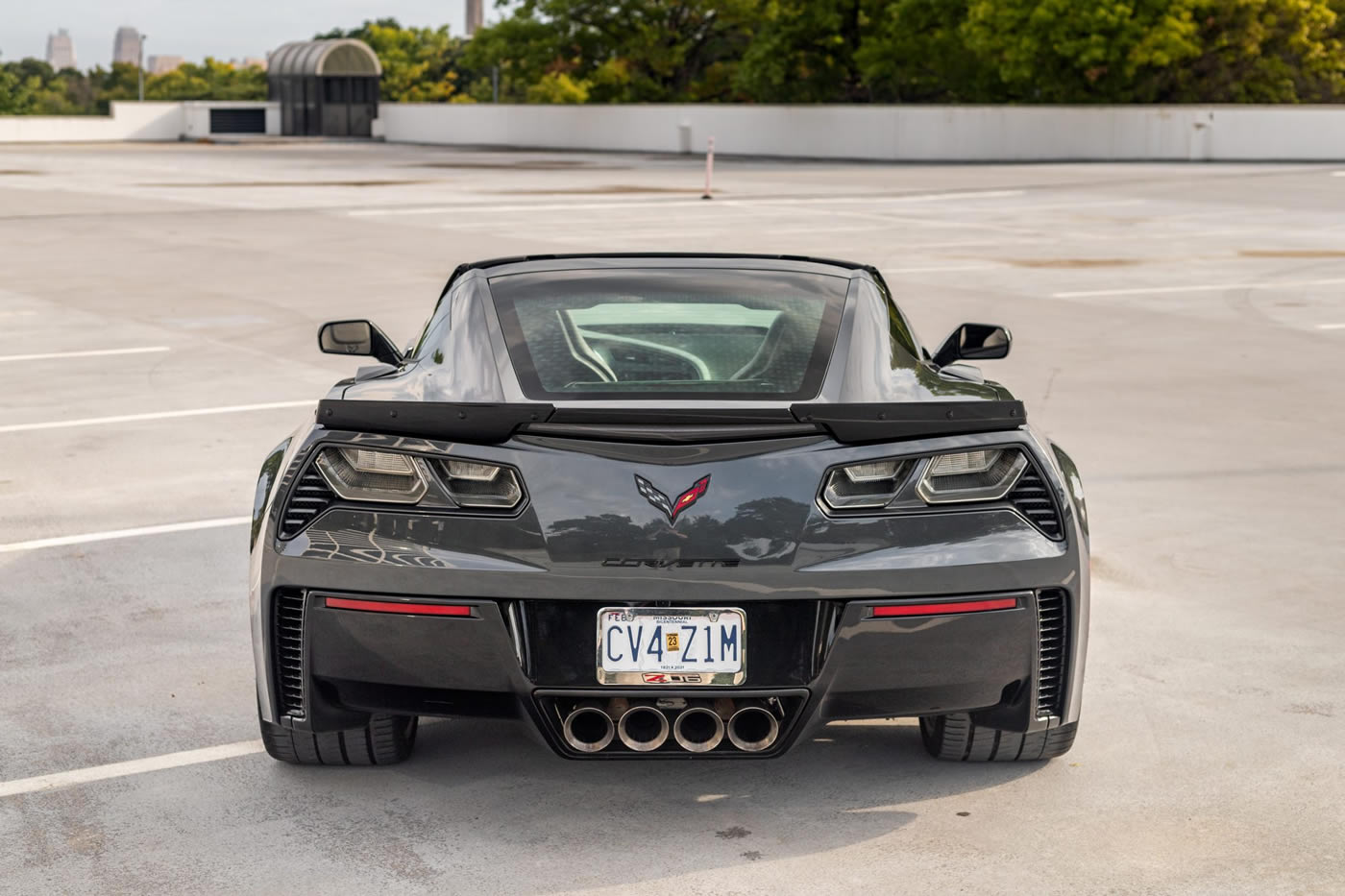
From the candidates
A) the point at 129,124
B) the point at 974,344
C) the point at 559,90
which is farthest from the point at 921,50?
the point at 974,344

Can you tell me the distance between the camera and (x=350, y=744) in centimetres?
441

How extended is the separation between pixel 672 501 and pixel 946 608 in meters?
0.64

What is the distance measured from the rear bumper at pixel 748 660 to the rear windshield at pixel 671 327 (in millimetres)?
702

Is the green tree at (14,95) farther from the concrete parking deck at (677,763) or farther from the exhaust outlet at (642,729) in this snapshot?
the exhaust outlet at (642,729)

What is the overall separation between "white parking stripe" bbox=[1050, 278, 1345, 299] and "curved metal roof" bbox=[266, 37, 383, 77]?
57286 mm

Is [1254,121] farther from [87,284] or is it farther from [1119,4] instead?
[87,284]

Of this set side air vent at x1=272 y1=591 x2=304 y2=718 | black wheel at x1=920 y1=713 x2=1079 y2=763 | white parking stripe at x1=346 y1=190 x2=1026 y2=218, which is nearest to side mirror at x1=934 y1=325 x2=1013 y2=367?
black wheel at x1=920 y1=713 x2=1079 y2=763

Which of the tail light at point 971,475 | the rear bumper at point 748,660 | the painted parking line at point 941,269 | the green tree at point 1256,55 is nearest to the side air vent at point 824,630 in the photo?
the rear bumper at point 748,660

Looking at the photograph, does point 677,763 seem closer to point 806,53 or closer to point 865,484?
point 865,484

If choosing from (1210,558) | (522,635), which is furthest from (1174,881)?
(1210,558)

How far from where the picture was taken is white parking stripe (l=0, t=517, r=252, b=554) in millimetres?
6953

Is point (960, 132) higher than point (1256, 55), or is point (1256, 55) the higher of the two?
point (1256, 55)

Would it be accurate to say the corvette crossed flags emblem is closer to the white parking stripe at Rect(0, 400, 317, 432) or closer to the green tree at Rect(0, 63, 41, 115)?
the white parking stripe at Rect(0, 400, 317, 432)

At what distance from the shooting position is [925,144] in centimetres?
5097
